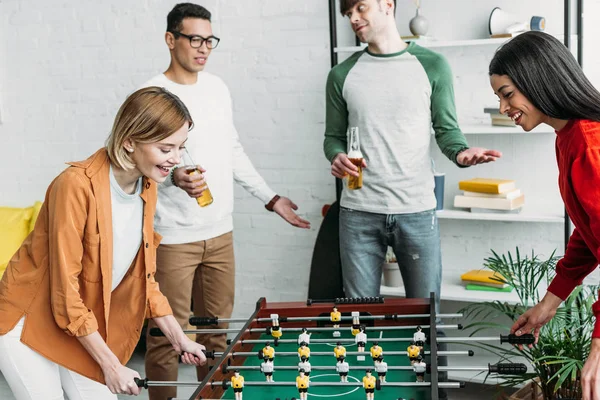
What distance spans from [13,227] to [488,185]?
2.81 metres

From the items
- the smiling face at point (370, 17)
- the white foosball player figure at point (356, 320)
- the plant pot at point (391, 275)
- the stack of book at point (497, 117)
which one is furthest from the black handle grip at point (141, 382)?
the stack of book at point (497, 117)

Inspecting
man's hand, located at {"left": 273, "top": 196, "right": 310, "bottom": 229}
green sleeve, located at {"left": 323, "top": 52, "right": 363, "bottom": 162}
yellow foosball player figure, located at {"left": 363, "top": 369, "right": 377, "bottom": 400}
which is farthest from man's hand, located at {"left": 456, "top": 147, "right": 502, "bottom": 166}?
yellow foosball player figure, located at {"left": 363, "top": 369, "right": 377, "bottom": 400}

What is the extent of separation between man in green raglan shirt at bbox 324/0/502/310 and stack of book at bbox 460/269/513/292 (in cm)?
66

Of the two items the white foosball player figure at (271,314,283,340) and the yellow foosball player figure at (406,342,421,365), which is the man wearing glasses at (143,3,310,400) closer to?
the white foosball player figure at (271,314,283,340)

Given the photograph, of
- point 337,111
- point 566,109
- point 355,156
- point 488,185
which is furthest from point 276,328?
point 488,185

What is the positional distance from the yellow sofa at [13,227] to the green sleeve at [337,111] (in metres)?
2.28

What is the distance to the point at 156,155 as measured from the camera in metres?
2.19

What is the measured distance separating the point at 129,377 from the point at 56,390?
0.33m

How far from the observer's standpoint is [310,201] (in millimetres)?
4215

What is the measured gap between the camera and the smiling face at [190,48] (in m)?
3.17

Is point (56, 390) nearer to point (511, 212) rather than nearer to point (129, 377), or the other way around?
point (129, 377)

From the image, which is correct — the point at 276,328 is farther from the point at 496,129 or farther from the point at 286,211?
the point at 496,129

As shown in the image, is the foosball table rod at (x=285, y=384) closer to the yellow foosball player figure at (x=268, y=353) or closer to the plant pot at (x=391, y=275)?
the yellow foosball player figure at (x=268, y=353)

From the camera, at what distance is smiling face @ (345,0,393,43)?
3.01m
